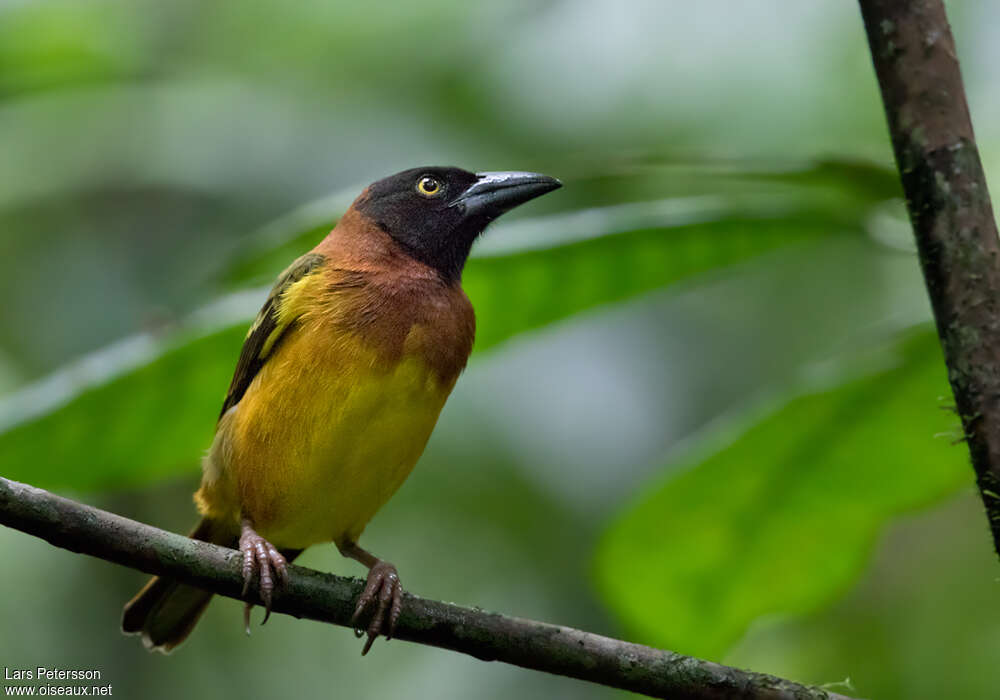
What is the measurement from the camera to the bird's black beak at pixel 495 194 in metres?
4.23

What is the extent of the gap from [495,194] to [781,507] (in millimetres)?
1723

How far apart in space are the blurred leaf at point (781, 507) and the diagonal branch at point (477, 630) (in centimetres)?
54

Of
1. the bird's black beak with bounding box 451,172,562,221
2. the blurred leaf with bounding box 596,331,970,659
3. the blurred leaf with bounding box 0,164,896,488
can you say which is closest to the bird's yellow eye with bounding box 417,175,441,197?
the bird's black beak with bounding box 451,172,562,221

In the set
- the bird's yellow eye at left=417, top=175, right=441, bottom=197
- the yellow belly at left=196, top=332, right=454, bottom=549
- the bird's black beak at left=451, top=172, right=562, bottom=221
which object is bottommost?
the yellow belly at left=196, top=332, right=454, bottom=549

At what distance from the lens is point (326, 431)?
139 inches

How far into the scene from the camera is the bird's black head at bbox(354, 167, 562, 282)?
13.9ft

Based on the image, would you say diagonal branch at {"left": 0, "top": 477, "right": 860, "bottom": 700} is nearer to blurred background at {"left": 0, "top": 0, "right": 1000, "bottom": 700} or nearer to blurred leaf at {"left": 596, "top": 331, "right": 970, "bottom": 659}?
blurred leaf at {"left": 596, "top": 331, "right": 970, "bottom": 659}

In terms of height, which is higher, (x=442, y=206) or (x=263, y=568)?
(x=442, y=206)

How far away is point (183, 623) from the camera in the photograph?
4.14 meters

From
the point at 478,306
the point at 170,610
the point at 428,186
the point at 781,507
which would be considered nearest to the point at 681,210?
the point at 478,306

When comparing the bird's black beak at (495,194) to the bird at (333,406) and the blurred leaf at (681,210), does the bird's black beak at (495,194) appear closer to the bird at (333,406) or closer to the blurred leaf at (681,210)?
the bird at (333,406)

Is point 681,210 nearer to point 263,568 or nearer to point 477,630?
point 477,630

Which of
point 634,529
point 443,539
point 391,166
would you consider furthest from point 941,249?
point 443,539

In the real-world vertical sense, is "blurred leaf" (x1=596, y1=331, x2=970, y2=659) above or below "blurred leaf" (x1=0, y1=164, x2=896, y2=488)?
below
